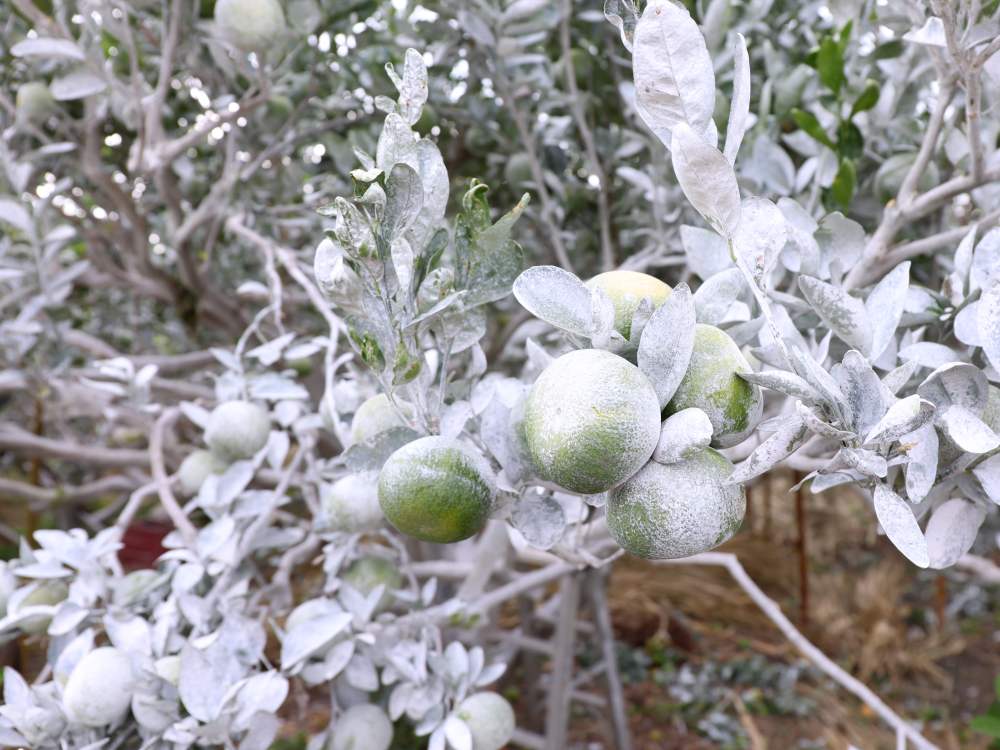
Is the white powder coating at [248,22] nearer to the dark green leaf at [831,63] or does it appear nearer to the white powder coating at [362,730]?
the dark green leaf at [831,63]

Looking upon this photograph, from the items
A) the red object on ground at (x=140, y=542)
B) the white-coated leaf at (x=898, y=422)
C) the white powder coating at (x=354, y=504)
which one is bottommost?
the red object on ground at (x=140, y=542)

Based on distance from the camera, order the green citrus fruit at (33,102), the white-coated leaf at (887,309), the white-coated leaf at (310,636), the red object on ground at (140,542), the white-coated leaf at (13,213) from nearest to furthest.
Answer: the white-coated leaf at (887,309) < the white-coated leaf at (310,636) < the white-coated leaf at (13,213) < the green citrus fruit at (33,102) < the red object on ground at (140,542)

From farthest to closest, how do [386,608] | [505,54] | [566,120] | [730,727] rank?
[730,727]
[566,120]
[505,54]
[386,608]

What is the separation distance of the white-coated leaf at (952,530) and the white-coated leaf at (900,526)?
0.51 feet

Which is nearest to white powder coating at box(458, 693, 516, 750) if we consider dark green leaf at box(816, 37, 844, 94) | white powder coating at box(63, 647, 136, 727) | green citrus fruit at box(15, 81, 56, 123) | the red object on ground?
white powder coating at box(63, 647, 136, 727)

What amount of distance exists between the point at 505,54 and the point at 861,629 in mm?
2845

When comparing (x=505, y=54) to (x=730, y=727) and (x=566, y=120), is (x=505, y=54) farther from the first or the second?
(x=730, y=727)

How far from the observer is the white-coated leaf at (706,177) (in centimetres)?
40

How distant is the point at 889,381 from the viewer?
0.46 m

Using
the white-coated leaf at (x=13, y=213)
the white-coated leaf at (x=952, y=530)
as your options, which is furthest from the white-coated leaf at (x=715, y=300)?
the white-coated leaf at (x=13, y=213)

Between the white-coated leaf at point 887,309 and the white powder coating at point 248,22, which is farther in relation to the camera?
the white powder coating at point 248,22

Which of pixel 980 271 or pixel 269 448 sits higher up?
pixel 980 271

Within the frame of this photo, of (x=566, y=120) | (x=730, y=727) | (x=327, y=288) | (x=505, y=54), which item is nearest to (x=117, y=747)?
(x=327, y=288)

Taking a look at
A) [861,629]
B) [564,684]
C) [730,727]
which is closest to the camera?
[564,684]
